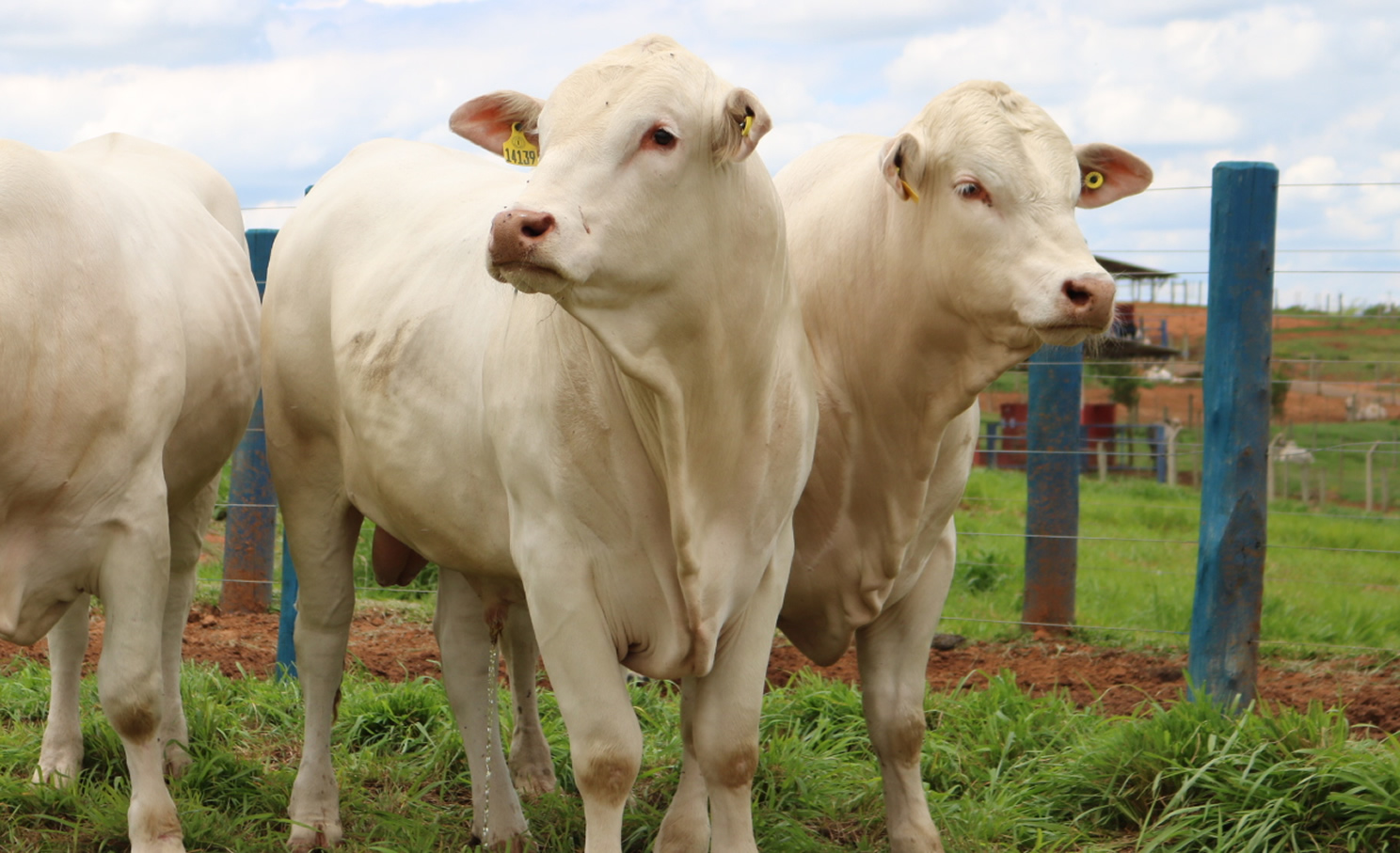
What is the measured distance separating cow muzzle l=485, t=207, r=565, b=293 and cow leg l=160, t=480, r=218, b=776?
96.1 inches

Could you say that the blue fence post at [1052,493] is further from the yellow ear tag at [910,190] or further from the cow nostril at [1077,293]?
the cow nostril at [1077,293]

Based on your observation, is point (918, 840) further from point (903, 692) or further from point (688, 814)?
point (688, 814)

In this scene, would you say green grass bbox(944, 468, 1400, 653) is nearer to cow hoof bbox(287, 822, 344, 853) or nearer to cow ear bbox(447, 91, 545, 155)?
cow hoof bbox(287, 822, 344, 853)

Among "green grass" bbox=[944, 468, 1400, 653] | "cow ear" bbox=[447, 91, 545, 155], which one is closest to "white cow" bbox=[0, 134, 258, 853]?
"cow ear" bbox=[447, 91, 545, 155]

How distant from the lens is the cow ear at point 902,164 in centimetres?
340

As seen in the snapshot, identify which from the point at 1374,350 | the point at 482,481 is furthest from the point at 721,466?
the point at 1374,350

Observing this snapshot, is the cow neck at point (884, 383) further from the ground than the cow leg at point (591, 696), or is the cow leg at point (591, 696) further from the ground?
the cow neck at point (884, 383)

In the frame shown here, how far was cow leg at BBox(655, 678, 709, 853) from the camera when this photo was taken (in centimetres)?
383

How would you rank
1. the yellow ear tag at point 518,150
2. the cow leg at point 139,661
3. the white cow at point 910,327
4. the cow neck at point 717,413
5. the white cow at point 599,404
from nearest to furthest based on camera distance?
1. the white cow at point 599,404
2. the cow neck at point 717,413
3. the white cow at point 910,327
4. the yellow ear tag at point 518,150
5. the cow leg at point 139,661

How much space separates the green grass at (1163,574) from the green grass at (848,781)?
1.27 meters

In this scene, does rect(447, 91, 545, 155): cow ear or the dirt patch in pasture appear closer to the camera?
rect(447, 91, 545, 155): cow ear

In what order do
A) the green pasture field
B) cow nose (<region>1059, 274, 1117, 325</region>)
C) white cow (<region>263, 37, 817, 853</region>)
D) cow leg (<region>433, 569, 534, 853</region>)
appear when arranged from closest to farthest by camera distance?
white cow (<region>263, 37, 817, 853</region>) → cow nose (<region>1059, 274, 1117, 325</region>) → cow leg (<region>433, 569, 534, 853</region>) → the green pasture field

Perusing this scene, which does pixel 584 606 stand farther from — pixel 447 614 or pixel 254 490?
pixel 254 490

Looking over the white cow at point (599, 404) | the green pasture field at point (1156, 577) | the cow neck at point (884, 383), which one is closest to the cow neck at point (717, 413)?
the white cow at point (599, 404)
